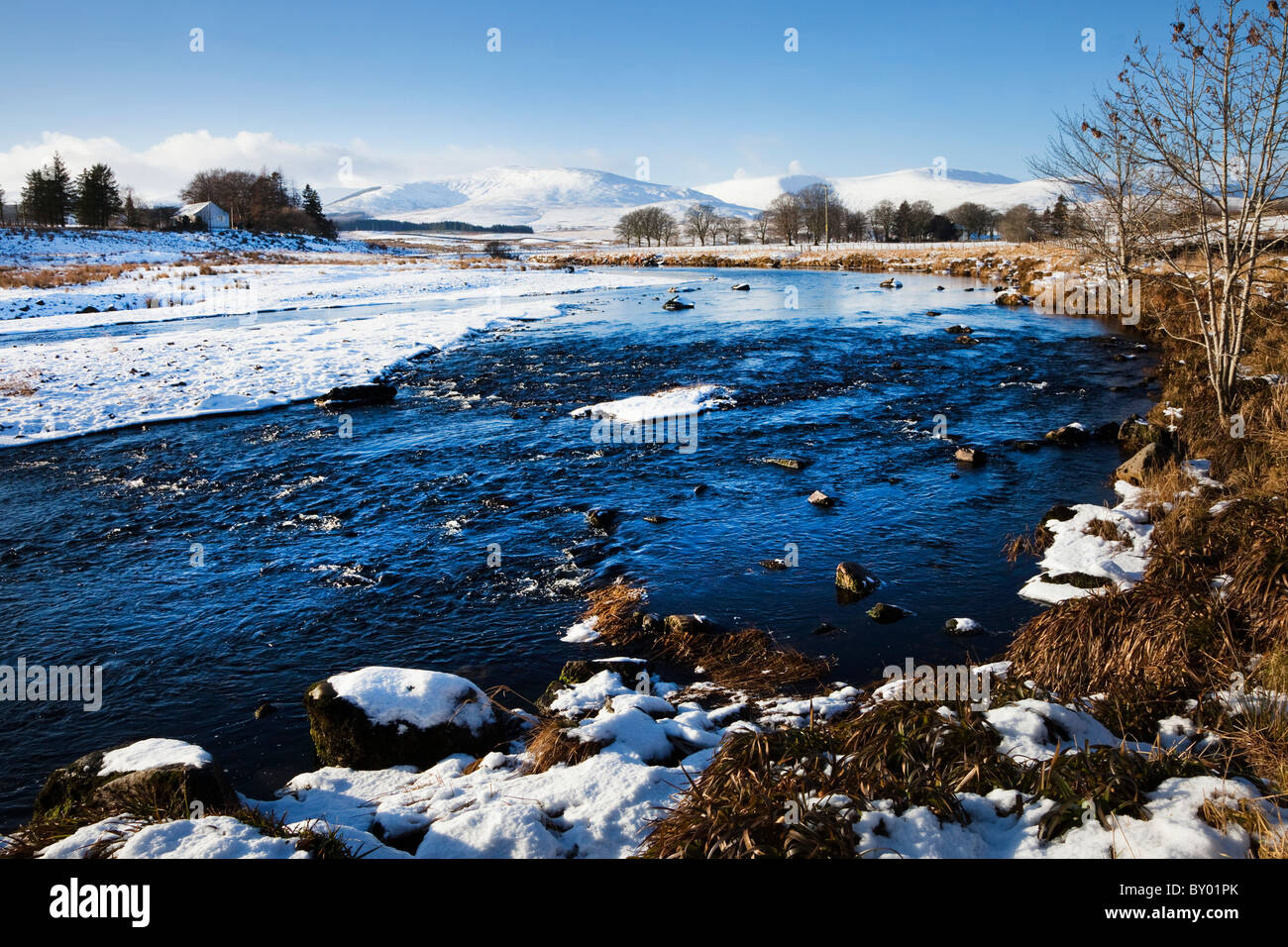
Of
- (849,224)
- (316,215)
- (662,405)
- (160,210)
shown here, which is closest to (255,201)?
(316,215)

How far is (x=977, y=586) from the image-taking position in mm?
9719

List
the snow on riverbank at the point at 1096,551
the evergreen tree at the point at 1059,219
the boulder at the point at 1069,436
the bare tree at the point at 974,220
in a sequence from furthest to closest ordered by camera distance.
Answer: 1. the bare tree at the point at 974,220
2. the evergreen tree at the point at 1059,219
3. the boulder at the point at 1069,436
4. the snow on riverbank at the point at 1096,551

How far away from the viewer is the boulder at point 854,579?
961 cm

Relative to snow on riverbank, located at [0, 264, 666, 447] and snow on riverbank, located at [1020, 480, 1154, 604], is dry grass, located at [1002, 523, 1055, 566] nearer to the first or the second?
snow on riverbank, located at [1020, 480, 1154, 604]

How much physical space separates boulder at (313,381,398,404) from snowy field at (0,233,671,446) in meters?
0.99

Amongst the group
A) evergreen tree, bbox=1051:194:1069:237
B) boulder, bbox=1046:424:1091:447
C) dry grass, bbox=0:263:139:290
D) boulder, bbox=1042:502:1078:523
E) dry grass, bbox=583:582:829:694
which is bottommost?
dry grass, bbox=583:582:829:694

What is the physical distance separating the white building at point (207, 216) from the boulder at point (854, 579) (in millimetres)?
111130

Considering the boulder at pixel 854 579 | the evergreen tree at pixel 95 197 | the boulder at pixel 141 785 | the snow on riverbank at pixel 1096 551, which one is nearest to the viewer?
the boulder at pixel 141 785

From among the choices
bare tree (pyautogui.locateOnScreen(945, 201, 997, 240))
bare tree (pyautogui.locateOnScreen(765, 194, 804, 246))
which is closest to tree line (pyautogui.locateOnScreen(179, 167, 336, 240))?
bare tree (pyautogui.locateOnScreen(765, 194, 804, 246))

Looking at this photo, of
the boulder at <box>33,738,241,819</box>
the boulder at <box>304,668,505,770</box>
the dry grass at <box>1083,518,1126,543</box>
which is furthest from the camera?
the dry grass at <box>1083,518,1126,543</box>

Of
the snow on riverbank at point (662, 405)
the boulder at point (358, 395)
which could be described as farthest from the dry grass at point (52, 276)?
the snow on riverbank at point (662, 405)

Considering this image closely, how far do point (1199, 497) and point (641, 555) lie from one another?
26.3 ft

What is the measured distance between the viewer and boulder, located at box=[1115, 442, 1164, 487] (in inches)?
493

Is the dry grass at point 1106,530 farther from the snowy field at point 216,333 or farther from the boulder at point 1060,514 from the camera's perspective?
the snowy field at point 216,333
